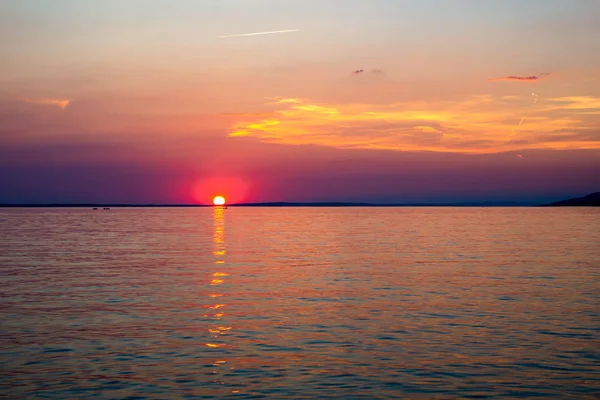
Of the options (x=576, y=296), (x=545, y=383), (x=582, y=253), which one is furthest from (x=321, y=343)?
(x=582, y=253)

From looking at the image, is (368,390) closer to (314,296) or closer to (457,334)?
(457,334)

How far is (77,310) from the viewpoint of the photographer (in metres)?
31.4

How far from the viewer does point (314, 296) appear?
119ft

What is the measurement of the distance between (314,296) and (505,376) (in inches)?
685

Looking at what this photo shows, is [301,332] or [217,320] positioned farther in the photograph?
[217,320]

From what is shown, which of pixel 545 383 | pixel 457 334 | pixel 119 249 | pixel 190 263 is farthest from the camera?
pixel 119 249

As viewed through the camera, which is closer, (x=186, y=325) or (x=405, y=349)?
(x=405, y=349)

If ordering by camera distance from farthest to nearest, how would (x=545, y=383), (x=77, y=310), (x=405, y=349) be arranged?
(x=77, y=310) < (x=405, y=349) < (x=545, y=383)

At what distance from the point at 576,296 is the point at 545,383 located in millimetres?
18262

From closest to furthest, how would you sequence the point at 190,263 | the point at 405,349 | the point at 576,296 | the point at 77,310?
the point at 405,349, the point at 77,310, the point at 576,296, the point at 190,263

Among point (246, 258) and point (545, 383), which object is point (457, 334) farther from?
point (246, 258)

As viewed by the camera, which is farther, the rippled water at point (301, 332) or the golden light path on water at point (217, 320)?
the golden light path on water at point (217, 320)

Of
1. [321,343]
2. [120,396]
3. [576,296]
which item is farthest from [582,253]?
[120,396]

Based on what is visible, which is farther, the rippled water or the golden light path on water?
the golden light path on water
